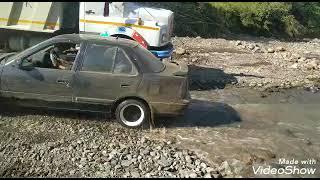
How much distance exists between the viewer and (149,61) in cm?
816

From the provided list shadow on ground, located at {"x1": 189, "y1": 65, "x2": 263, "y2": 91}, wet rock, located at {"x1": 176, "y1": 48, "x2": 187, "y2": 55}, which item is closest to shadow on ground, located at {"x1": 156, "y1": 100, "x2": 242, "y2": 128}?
shadow on ground, located at {"x1": 189, "y1": 65, "x2": 263, "y2": 91}

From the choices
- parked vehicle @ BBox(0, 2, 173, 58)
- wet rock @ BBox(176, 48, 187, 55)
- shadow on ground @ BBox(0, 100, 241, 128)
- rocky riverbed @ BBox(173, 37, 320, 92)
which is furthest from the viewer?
wet rock @ BBox(176, 48, 187, 55)

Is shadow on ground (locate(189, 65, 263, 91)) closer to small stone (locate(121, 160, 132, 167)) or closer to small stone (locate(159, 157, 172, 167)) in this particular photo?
small stone (locate(159, 157, 172, 167))

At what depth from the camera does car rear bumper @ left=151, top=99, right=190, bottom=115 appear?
792 cm

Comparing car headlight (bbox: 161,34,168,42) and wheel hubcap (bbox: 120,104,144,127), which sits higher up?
car headlight (bbox: 161,34,168,42)

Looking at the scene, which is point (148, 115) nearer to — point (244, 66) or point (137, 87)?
point (137, 87)

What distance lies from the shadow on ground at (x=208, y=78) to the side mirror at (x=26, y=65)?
188 inches

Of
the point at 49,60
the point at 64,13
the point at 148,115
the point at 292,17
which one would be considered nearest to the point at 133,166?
the point at 148,115

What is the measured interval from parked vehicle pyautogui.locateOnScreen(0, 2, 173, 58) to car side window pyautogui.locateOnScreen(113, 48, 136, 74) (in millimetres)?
2932

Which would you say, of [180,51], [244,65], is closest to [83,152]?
[180,51]

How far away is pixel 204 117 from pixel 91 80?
9.01 feet

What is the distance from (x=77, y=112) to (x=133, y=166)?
2.12m

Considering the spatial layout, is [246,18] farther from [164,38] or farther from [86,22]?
[86,22]

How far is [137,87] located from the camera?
7848 mm
